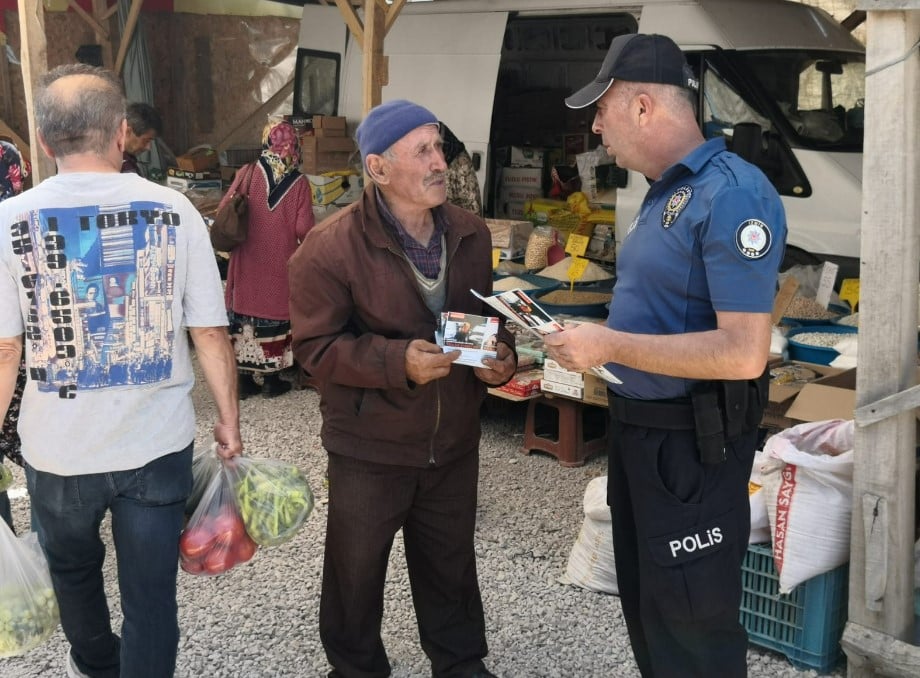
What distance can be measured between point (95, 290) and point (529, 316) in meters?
1.00

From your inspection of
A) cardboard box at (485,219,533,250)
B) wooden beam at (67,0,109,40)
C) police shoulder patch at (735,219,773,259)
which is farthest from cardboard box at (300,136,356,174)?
police shoulder patch at (735,219,773,259)

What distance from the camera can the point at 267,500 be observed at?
2.69 m

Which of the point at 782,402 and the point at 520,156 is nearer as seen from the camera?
the point at 782,402

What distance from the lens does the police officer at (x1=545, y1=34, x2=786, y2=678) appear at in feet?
6.90

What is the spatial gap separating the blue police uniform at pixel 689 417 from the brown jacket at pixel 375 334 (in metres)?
0.53

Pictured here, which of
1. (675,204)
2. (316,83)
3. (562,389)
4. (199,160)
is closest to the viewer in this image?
(675,204)

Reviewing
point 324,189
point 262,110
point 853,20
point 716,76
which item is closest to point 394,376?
point 716,76

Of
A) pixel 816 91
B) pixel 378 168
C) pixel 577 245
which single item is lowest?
pixel 577 245

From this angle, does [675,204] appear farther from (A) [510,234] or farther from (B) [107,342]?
(A) [510,234]

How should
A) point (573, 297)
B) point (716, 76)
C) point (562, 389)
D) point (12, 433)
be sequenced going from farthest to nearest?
1. point (716, 76)
2. point (573, 297)
3. point (562, 389)
4. point (12, 433)

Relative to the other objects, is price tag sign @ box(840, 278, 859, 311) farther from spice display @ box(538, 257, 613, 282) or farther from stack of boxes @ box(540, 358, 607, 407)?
stack of boxes @ box(540, 358, 607, 407)

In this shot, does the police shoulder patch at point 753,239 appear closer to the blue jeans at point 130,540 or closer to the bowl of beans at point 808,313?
the blue jeans at point 130,540

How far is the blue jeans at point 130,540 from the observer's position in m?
2.40

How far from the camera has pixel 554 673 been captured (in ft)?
10.6
